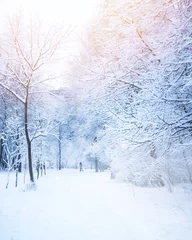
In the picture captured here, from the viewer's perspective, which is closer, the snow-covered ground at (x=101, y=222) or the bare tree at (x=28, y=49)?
the snow-covered ground at (x=101, y=222)

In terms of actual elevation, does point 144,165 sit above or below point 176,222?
above

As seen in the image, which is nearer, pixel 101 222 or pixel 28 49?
pixel 101 222

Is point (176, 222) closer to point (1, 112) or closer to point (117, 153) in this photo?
point (117, 153)

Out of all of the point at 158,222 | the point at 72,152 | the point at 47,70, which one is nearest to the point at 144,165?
the point at 158,222

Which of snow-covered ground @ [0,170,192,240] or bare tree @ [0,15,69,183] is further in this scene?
bare tree @ [0,15,69,183]

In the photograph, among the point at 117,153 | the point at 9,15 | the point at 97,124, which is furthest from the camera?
the point at 97,124

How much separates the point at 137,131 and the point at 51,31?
7.57m

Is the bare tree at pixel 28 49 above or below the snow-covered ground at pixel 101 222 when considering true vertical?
above

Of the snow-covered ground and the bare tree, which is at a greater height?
the bare tree

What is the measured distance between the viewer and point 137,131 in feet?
12.7

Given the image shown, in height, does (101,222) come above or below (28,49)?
below

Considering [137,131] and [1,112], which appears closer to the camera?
[137,131]

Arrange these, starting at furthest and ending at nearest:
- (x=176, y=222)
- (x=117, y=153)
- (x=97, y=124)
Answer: (x=97, y=124), (x=117, y=153), (x=176, y=222)

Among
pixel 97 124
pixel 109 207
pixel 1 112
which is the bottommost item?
pixel 109 207
